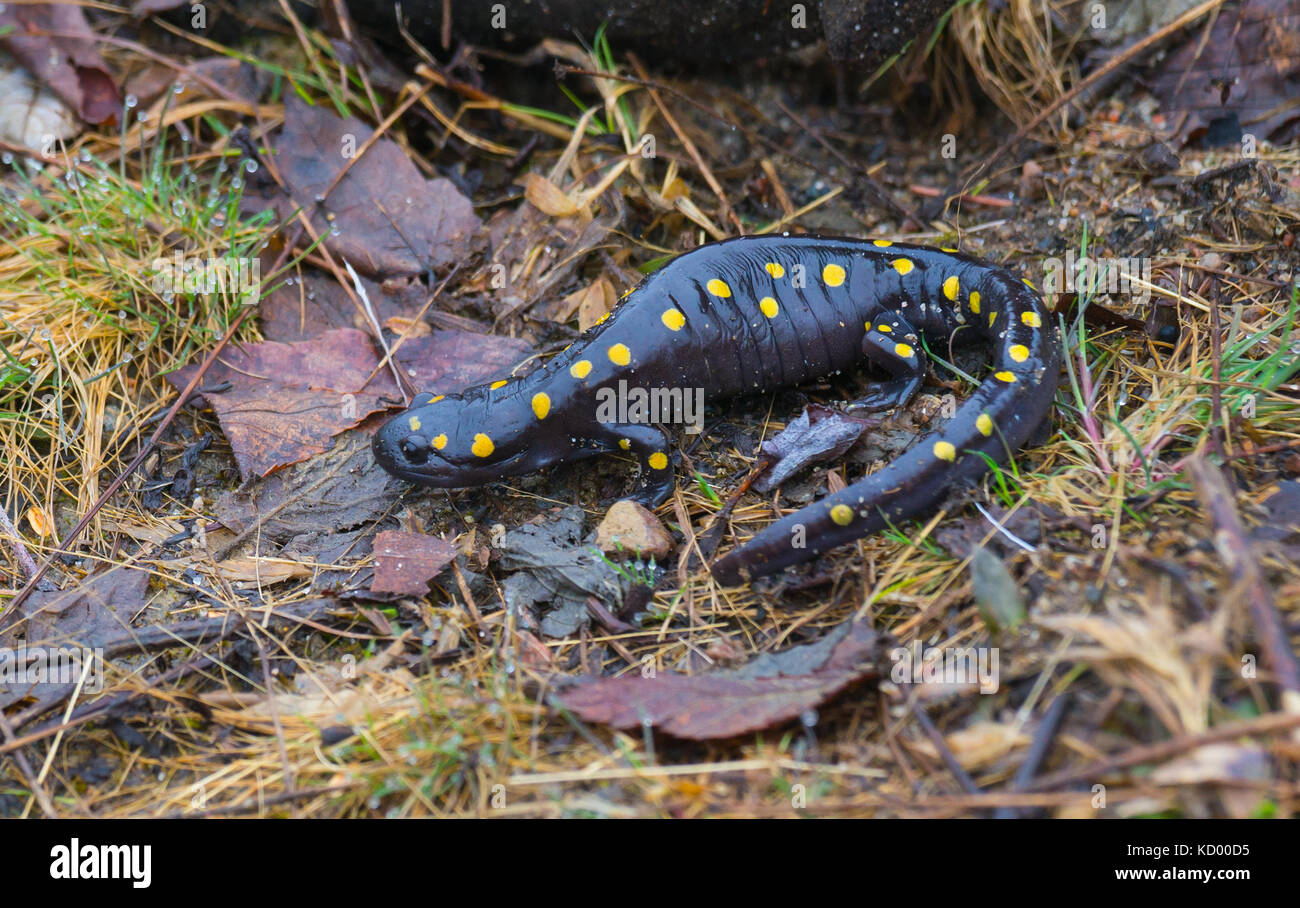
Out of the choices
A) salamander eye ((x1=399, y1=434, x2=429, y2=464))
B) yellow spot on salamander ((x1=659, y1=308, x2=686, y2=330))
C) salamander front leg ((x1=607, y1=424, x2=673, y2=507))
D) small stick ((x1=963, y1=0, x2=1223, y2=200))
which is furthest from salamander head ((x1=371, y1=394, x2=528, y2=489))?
small stick ((x1=963, y1=0, x2=1223, y2=200))

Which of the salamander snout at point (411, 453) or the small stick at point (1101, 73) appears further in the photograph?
the small stick at point (1101, 73)

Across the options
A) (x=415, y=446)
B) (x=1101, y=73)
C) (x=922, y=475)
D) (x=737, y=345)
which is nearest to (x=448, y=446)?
(x=415, y=446)

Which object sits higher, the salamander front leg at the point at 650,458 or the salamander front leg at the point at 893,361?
the salamander front leg at the point at 893,361

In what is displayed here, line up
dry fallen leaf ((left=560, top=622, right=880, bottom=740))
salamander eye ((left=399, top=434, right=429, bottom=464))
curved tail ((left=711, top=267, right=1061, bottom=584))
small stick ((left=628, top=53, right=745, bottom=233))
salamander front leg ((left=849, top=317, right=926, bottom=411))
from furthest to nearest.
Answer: small stick ((left=628, top=53, right=745, bottom=233)), salamander front leg ((left=849, top=317, right=926, bottom=411)), salamander eye ((left=399, top=434, right=429, bottom=464)), curved tail ((left=711, top=267, right=1061, bottom=584)), dry fallen leaf ((left=560, top=622, right=880, bottom=740))

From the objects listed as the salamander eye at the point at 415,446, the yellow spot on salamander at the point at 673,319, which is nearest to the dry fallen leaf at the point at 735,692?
the salamander eye at the point at 415,446

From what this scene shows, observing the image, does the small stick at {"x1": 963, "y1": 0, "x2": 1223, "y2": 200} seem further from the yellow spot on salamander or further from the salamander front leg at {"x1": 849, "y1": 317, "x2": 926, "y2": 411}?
the yellow spot on salamander

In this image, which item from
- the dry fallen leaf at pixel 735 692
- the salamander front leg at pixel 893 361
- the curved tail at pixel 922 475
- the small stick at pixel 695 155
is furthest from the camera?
the small stick at pixel 695 155

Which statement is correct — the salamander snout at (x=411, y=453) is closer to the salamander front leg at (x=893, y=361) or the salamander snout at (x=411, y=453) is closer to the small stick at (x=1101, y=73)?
the salamander front leg at (x=893, y=361)
